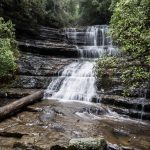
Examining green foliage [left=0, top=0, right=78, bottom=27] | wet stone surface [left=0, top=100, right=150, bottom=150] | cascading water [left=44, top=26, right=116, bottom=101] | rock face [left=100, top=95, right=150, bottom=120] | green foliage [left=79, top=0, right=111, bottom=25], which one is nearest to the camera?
wet stone surface [left=0, top=100, right=150, bottom=150]

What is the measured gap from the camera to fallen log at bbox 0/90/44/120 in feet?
39.9

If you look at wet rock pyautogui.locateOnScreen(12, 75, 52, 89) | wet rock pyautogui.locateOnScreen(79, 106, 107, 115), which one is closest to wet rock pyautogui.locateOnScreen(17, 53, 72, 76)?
wet rock pyautogui.locateOnScreen(12, 75, 52, 89)

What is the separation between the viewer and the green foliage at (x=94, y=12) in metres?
33.0

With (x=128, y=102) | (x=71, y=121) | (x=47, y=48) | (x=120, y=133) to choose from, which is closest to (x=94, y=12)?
(x=47, y=48)

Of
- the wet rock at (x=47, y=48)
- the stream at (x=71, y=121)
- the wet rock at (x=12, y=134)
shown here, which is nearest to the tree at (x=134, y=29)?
the stream at (x=71, y=121)

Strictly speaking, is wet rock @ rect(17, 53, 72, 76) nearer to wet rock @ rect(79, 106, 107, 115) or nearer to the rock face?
the rock face

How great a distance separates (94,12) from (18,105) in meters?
23.3

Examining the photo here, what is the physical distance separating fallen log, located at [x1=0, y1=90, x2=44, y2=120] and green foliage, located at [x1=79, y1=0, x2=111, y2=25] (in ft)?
61.0

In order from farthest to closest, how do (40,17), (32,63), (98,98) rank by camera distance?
(40,17), (32,63), (98,98)

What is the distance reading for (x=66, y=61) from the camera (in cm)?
2245

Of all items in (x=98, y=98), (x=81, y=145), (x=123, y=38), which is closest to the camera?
(x=81, y=145)

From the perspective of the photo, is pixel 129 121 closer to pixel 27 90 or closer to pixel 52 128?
pixel 52 128

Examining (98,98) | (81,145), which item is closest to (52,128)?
(81,145)

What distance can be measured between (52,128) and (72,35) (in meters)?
18.9
